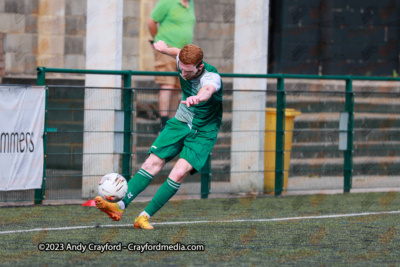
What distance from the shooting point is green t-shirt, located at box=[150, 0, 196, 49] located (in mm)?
11742

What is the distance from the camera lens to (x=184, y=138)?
8.09 metres

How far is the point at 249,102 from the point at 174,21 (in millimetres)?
1546

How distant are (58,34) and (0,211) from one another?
6729mm

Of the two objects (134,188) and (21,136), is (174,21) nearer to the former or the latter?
(21,136)

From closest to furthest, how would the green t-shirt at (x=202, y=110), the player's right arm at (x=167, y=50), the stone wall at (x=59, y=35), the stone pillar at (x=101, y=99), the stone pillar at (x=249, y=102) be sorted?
1. the green t-shirt at (x=202, y=110)
2. the player's right arm at (x=167, y=50)
3. the stone pillar at (x=101, y=99)
4. the stone pillar at (x=249, y=102)
5. the stone wall at (x=59, y=35)

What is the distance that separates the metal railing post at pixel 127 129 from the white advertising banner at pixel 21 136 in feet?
3.63

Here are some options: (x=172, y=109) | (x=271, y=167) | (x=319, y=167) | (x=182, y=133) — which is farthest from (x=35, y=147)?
(x=319, y=167)

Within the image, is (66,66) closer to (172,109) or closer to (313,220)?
(172,109)

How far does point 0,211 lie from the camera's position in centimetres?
945

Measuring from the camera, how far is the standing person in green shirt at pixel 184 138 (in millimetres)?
7703

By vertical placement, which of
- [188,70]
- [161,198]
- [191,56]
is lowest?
[161,198]

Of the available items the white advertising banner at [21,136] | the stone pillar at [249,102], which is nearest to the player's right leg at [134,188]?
the white advertising banner at [21,136]

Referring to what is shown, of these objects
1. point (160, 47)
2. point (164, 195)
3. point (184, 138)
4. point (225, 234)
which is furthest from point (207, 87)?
point (225, 234)

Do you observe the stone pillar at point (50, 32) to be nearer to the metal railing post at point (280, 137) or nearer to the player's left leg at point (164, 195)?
the metal railing post at point (280, 137)
